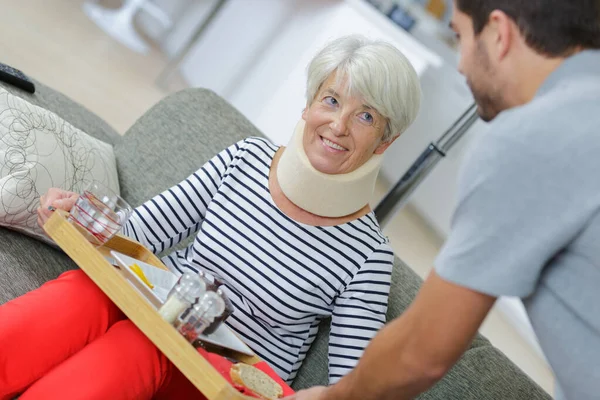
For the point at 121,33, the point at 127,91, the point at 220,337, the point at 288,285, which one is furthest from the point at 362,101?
the point at 121,33

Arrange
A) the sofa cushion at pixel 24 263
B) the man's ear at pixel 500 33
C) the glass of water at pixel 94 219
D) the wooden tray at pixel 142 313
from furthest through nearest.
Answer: the sofa cushion at pixel 24 263 → the glass of water at pixel 94 219 → the wooden tray at pixel 142 313 → the man's ear at pixel 500 33

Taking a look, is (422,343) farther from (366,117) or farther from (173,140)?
(173,140)

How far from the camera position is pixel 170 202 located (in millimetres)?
1767

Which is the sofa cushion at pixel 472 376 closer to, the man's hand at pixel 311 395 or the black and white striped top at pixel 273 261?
the black and white striped top at pixel 273 261

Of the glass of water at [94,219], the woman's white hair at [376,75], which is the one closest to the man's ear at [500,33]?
the woman's white hair at [376,75]

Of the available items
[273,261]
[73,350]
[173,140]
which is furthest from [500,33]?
[173,140]

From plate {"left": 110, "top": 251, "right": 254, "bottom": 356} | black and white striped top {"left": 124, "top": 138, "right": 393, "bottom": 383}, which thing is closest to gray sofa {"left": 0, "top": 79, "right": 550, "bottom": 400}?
black and white striped top {"left": 124, "top": 138, "right": 393, "bottom": 383}

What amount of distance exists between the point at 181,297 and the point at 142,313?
0.24 feet

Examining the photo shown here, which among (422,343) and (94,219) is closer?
(422,343)

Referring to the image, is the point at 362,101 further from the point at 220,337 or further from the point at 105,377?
the point at 105,377

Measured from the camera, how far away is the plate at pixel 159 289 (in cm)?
131

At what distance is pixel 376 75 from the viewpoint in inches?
64.0

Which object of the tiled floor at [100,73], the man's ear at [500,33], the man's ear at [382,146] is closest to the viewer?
the man's ear at [500,33]

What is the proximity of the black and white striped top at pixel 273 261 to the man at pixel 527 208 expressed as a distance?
57cm
